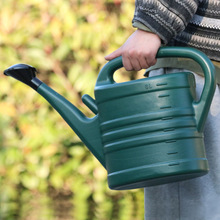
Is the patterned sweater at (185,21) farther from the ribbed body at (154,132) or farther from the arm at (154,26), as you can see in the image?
the ribbed body at (154,132)

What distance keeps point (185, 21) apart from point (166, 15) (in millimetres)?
51

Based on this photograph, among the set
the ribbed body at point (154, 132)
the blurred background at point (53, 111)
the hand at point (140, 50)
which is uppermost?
the blurred background at point (53, 111)

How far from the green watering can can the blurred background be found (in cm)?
183

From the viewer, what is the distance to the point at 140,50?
1463 millimetres

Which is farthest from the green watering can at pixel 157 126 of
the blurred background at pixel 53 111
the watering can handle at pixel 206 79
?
the blurred background at pixel 53 111

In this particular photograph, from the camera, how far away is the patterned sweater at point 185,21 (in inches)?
58.0

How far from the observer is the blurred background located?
10.8 feet

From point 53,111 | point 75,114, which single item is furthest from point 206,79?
point 53,111

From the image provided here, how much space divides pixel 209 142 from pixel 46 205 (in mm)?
2020

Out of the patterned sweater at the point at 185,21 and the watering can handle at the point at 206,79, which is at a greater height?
the patterned sweater at the point at 185,21

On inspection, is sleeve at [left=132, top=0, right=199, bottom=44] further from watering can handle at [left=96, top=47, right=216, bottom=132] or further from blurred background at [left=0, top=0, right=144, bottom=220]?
blurred background at [left=0, top=0, right=144, bottom=220]

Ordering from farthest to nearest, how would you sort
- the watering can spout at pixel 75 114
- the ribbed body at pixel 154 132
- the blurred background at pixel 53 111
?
the blurred background at pixel 53 111 → the watering can spout at pixel 75 114 → the ribbed body at pixel 154 132

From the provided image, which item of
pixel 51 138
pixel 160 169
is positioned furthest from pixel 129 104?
pixel 51 138

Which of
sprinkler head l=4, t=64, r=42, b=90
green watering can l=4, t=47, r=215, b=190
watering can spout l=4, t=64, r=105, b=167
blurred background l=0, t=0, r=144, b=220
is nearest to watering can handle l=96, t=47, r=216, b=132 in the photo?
green watering can l=4, t=47, r=215, b=190
